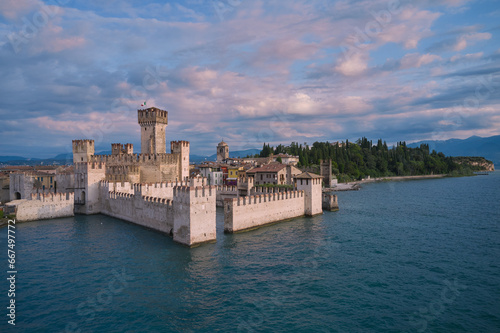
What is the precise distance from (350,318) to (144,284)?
1054 centimetres

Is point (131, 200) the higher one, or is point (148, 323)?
point (131, 200)

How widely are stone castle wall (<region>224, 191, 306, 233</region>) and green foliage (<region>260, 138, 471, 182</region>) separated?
6144cm

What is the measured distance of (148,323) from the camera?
39.8 feet

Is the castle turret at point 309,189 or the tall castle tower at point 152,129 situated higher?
the tall castle tower at point 152,129

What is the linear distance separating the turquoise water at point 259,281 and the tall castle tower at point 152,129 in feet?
59.9

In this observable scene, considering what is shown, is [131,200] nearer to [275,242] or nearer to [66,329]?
[275,242]

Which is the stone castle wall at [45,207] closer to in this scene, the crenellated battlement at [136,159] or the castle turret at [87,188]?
the castle turret at [87,188]

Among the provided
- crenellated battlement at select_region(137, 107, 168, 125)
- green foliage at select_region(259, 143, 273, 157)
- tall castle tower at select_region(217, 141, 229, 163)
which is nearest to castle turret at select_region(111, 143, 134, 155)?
crenellated battlement at select_region(137, 107, 168, 125)

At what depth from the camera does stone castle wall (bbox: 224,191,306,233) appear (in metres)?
26.4

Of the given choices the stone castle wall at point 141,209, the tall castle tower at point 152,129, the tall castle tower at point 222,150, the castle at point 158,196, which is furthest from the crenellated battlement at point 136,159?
the tall castle tower at point 222,150

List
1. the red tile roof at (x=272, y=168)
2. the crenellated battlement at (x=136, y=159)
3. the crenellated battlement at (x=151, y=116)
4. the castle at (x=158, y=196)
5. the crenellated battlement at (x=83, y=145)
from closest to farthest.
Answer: the castle at (x=158, y=196) < the crenellated battlement at (x=136, y=159) < the crenellated battlement at (x=83, y=145) < the crenellated battlement at (x=151, y=116) < the red tile roof at (x=272, y=168)

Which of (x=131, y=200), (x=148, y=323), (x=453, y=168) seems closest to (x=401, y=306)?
(x=148, y=323)

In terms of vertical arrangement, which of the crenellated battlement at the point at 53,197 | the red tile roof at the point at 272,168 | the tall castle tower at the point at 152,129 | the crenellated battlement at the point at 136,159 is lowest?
the crenellated battlement at the point at 53,197

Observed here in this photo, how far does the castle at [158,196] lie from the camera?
73.3 ft
